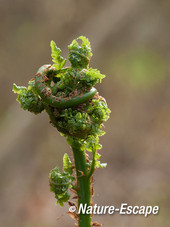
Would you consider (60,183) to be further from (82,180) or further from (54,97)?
(54,97)

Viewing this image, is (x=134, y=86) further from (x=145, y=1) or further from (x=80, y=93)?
(x=80, y=93)

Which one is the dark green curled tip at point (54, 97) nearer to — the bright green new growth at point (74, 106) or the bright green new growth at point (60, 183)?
the bright green new growth at point (74, 106)

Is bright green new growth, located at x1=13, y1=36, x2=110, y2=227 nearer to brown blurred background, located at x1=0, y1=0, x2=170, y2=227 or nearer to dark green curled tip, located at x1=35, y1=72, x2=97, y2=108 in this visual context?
dark green curled tip, located at x1=35, y1=72, x2=97, y2=108

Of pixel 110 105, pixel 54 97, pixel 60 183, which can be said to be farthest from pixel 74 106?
pixel 110 105

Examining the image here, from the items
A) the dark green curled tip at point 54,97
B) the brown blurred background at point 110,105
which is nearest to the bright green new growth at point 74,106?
the dark green curled tip at point 54,97

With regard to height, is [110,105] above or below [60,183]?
above

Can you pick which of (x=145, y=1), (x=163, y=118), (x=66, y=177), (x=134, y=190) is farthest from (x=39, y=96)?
(x=145, y=1)
